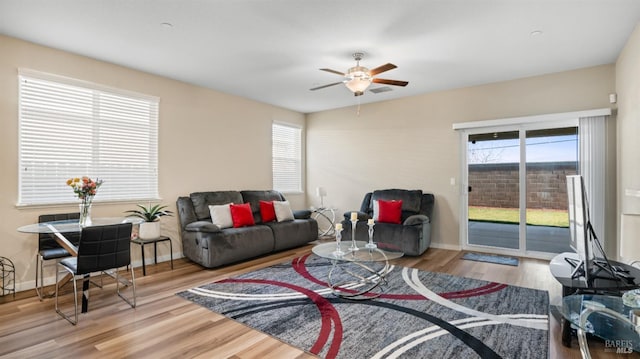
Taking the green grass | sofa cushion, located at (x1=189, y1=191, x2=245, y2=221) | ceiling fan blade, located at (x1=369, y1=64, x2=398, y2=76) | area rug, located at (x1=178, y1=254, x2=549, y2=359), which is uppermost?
ceiling fan blade, located at (x1=369, y1=64, x2=398, y2=76)

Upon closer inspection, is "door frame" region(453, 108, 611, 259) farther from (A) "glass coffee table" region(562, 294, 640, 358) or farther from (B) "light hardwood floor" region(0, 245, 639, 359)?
(A) "glass coffee table" region(562, 294, 640, 358)

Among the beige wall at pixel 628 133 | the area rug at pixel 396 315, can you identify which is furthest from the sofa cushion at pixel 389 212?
the beige wall at pixel 628 133

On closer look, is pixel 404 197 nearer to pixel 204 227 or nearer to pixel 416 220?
pixel 416 220

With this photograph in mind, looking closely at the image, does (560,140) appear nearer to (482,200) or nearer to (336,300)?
(482,200)

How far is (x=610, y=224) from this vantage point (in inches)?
165

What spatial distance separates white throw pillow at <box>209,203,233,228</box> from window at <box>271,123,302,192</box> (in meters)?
1.81

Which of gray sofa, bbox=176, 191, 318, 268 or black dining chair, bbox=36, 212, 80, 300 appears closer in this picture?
black dining chair, bbox=36, 212, 80, 300

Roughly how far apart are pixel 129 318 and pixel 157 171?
7.89ft

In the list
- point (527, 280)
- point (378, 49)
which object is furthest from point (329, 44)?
point (527, 280)

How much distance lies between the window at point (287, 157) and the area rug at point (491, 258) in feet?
12.0

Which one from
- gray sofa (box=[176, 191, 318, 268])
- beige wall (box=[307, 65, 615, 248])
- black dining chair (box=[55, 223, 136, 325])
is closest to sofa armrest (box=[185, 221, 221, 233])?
gray sofa (box=[176, 191, 318, 268])

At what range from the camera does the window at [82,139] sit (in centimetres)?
359

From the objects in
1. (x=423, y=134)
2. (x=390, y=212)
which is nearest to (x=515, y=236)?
(x=390, y=212)

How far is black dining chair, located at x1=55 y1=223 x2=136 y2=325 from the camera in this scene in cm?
275
